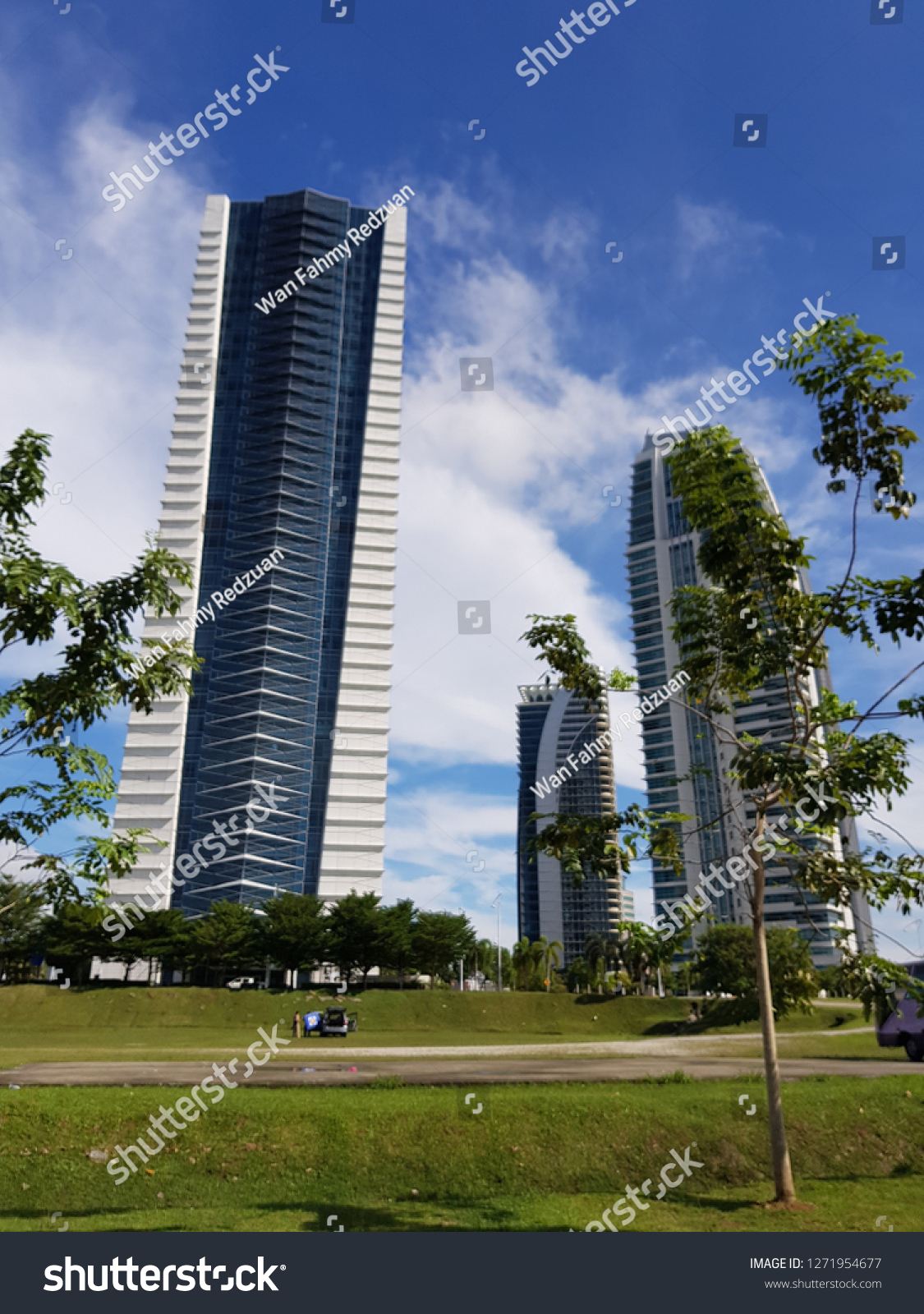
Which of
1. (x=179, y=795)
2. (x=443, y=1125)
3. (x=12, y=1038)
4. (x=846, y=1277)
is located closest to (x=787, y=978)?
(x=846, y=1277)

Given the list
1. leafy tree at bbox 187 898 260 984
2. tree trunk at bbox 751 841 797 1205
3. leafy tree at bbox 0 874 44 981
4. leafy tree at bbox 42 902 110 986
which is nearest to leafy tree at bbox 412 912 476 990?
leafy tree at bbox 187 898 260 984

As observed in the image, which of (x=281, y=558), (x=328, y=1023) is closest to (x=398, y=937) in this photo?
(x=328, y=1023)

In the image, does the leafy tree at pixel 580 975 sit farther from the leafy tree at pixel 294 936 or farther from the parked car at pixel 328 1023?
the parked car at pixel 328 1023

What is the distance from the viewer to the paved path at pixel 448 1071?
21.5 metres

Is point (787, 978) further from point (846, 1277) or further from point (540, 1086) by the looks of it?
point (540, 1086)

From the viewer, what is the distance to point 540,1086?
66.2 feet

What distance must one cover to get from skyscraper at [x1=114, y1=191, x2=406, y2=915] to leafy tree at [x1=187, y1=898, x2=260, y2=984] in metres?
34.1

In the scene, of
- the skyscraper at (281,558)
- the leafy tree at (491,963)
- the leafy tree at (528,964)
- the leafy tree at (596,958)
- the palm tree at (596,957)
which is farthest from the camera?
the leafy tree at (491,963)

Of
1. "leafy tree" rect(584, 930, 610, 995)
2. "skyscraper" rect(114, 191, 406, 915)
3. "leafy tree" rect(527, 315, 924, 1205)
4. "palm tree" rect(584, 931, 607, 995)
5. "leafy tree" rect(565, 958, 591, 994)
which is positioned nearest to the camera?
"leafy tree" rect(527, 315, 924, 1205)

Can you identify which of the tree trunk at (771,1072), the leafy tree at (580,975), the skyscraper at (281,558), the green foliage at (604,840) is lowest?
the leafy tree at (580,975)

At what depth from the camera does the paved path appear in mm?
21516

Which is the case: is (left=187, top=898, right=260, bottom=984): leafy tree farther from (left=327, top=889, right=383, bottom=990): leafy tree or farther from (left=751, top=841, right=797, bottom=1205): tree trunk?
(left=751, top=841, right=797, bottom=1205): tree trunk

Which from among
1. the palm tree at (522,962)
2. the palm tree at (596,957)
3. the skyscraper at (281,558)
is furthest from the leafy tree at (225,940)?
the palm tree at (596,957)

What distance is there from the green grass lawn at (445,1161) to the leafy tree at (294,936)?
213ft
